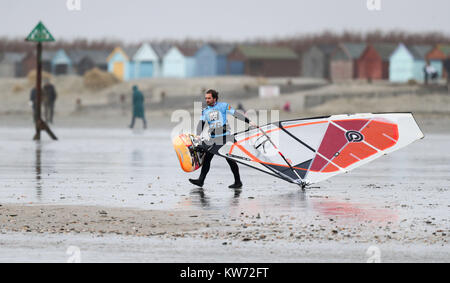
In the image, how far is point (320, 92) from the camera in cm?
6712

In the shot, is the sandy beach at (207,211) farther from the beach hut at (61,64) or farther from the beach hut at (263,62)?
the beach hut at (61,64)

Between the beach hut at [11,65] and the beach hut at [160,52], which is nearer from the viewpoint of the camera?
the beach hut at [160,52]

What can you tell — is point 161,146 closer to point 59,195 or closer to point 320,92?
point 59,195

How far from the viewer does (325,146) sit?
15.0 metres

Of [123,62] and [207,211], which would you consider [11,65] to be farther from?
[207,211]

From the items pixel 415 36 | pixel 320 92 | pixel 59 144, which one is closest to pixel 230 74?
pixel 320 92

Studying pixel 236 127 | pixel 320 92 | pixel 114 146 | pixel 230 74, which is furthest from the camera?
pixel 230 74

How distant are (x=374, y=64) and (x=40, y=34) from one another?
74.3 meters

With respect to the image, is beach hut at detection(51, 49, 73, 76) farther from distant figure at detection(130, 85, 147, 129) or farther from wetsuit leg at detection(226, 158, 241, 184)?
wetsuit leg at detection(226, 158, 241, 184)

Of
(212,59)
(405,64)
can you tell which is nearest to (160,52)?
(212,59)

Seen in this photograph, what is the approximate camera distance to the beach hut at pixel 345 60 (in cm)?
9781

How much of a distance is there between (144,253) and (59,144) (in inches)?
701

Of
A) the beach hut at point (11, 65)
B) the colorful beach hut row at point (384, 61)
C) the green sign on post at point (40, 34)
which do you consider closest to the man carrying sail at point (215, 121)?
the green sign on post at point (40, 34)

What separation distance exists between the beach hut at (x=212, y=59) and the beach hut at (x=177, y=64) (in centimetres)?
208
